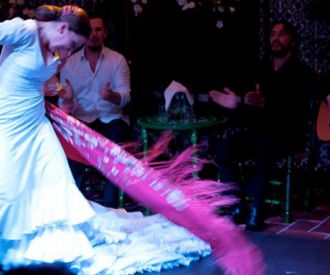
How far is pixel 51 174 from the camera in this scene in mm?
3588

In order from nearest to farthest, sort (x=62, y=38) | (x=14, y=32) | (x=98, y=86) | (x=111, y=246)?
1. (x=14, y=32)
2. (x=62, y=38)
3. (x=111, y=246)
4. (x=98, y=86)

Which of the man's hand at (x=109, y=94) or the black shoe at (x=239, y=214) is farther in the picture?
the man's hand at (x=109, y=94)

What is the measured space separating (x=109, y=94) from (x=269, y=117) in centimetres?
109

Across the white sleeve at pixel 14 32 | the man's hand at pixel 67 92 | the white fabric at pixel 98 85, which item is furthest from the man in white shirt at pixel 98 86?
the white sleeve at pixel 14 32

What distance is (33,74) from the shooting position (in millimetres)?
3518

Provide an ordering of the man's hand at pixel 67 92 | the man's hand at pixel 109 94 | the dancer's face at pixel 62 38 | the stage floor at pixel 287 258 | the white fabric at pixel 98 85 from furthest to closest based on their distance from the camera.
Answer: the white fabric at pixel 98 85 → the man's hand at pixel 109 94 → the man's hand at pixel 67 92 → the stage floor at pixel 287 258 → the dancer's face at pixel 62 38

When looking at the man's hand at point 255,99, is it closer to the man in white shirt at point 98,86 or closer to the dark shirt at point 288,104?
the dark shirt at point 288,104

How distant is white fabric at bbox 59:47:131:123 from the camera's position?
5.41 metres

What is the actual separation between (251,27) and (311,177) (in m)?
1.40

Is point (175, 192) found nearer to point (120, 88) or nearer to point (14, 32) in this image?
point (14, 32)

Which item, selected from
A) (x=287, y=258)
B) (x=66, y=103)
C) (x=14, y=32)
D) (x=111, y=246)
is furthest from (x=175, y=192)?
(x=66, y=103)

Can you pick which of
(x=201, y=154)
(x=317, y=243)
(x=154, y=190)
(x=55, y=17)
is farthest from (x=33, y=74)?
(x=201, y=154)

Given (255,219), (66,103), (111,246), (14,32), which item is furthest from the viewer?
(66,103)

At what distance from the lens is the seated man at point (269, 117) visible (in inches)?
192
